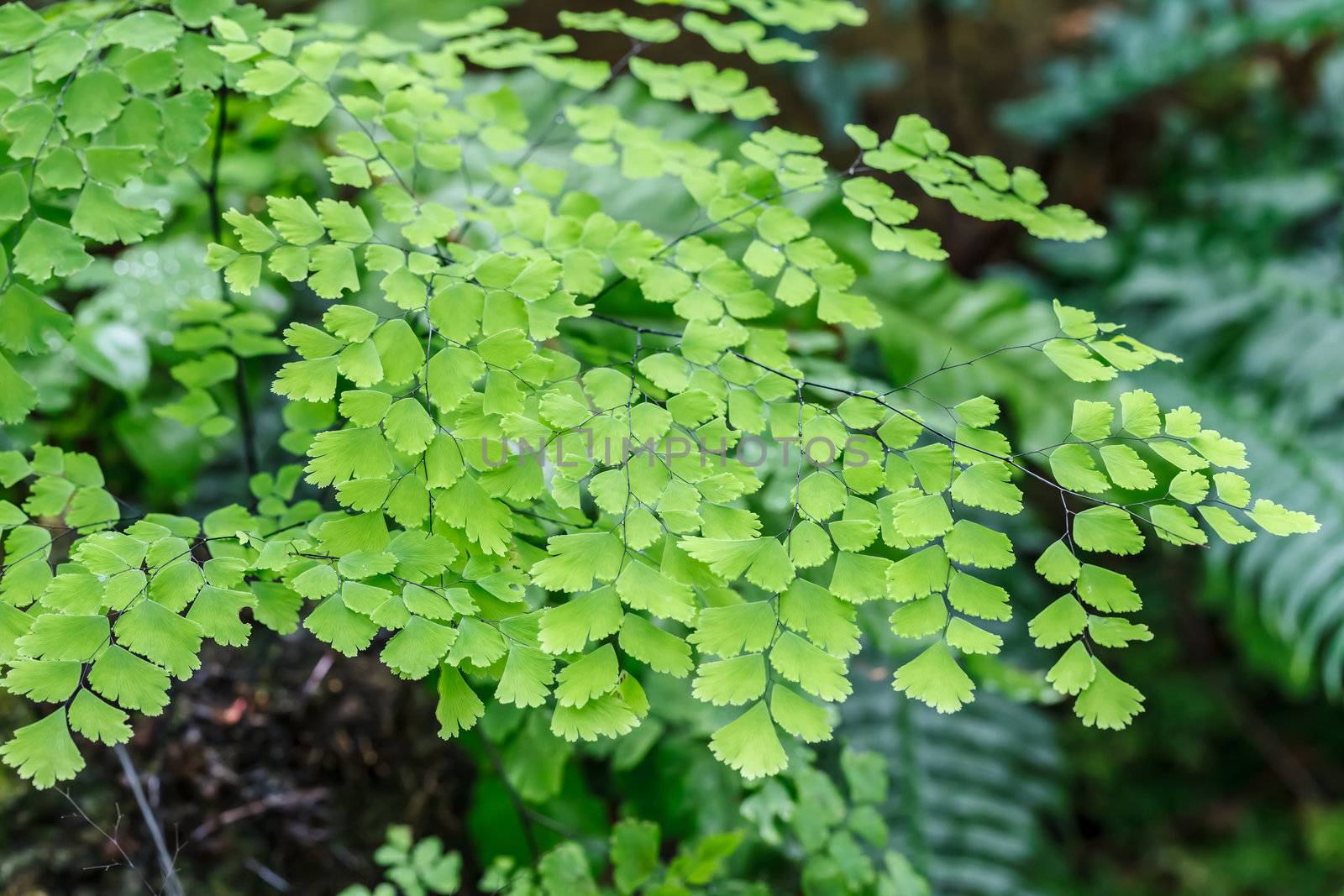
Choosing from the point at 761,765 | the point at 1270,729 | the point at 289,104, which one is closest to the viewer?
the point at 761,765

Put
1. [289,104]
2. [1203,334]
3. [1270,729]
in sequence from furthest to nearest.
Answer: [1270,729]
[1203,334]
[289,104]

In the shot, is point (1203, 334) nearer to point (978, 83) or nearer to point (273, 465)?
point (978, 83)

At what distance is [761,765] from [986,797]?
1207 mm

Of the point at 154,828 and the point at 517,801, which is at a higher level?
the point at 154,828

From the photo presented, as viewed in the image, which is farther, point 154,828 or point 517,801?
point 517,801

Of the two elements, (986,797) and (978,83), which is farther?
(978,83)

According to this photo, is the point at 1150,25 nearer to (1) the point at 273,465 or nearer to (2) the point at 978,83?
(2) the point at 978,83

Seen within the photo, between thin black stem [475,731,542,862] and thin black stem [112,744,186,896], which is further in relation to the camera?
thin black stem [475,731,542,862]

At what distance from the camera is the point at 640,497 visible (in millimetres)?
581

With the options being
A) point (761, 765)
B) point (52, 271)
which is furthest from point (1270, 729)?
point (52, 271)

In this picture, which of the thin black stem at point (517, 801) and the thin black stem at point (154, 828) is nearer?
the thin black stem at point (154, 828)

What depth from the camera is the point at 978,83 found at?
266cm

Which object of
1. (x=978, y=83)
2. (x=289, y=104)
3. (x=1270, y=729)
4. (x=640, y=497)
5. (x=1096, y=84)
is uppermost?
(x=289, y=104)

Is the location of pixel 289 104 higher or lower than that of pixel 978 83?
higher
